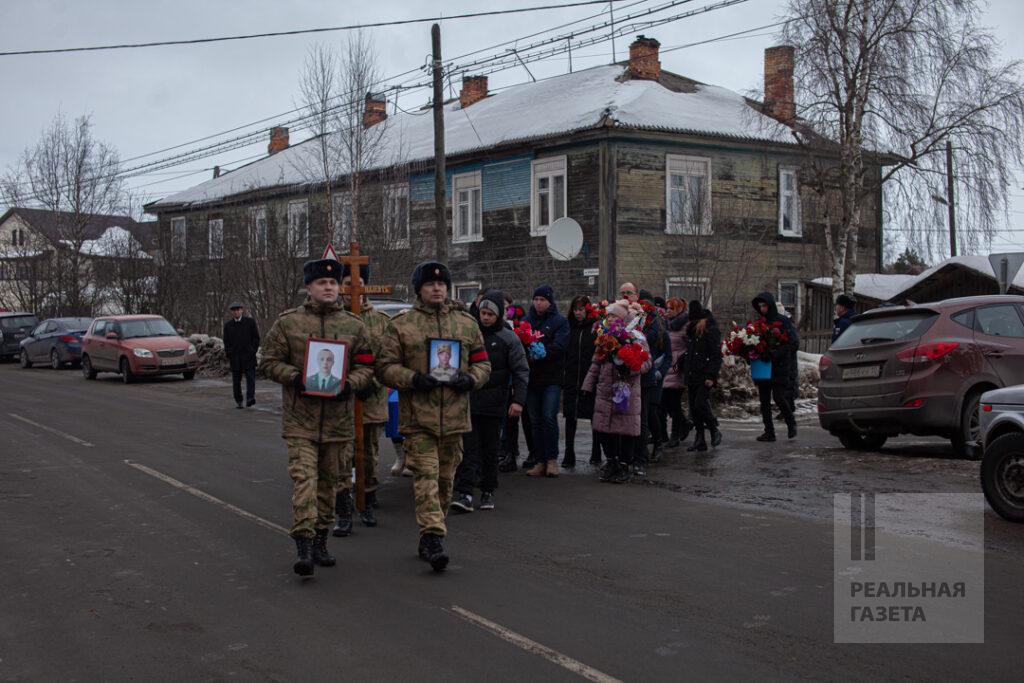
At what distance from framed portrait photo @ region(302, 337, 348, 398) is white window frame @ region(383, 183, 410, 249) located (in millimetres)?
23772

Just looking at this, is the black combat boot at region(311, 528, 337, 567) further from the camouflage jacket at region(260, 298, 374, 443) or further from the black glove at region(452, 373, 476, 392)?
the black glove at region(452, 373, 476, 392)

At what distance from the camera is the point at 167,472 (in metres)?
11.1

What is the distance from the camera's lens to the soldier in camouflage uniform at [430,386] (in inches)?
270

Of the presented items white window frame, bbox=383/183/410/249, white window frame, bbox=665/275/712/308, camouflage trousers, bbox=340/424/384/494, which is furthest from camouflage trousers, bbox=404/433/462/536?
white window frame, bbox=383/183/410/249

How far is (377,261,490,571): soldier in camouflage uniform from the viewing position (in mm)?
6852

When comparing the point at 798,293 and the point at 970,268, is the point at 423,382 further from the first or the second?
the point at 798,293

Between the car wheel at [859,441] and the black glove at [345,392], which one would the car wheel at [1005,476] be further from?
the black glove at [345,392]

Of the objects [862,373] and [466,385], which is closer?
[466,385]

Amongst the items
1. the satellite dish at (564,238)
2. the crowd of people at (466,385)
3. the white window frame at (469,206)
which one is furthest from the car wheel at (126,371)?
the crowd of people at (466,385)

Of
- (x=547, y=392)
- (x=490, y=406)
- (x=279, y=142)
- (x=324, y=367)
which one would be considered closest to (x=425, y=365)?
(x=324, y=367)

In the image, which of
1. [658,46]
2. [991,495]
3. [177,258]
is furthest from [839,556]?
[177,258]

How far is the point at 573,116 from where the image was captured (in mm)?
29984

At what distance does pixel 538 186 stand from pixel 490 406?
22389 millimetres

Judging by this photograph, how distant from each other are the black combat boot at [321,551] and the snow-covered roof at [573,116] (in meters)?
22.5
